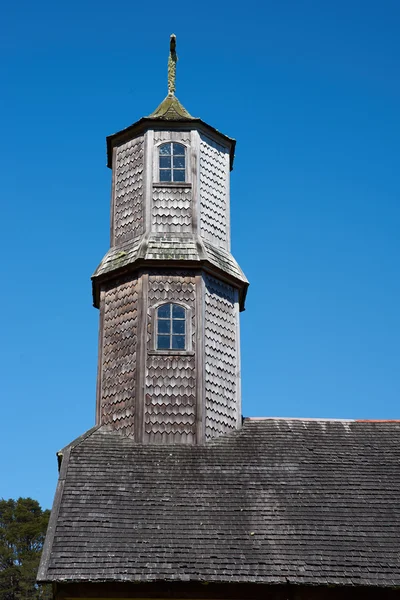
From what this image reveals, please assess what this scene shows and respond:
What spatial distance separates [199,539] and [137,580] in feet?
3.96

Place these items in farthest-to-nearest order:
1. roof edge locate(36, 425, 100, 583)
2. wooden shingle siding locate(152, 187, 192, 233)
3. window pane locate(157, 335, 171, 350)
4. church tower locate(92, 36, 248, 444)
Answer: wooden shingle siding locate(152, 187, 192, 233), window pane locate(157, 335, 171, 350), church tower locate(92, 36, 248, 444), roof edge locate(36, 425, 100, 583)

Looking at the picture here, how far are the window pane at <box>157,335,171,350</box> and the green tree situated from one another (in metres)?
23.1

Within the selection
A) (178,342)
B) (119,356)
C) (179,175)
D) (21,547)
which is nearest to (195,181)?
(179,175)

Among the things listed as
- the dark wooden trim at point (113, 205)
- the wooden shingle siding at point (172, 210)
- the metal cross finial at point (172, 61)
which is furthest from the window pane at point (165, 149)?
the metal cross finial at point (172, 61)

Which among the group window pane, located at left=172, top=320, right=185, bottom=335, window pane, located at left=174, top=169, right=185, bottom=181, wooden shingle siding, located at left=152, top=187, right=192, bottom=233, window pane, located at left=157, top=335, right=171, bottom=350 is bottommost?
window pane, located at left=157, top=335, right=171, bottom=350

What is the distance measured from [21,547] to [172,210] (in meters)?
27.2

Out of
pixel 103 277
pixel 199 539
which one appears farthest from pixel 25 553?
Answer: pixel 199 539

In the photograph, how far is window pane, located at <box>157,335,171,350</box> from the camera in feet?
48.9

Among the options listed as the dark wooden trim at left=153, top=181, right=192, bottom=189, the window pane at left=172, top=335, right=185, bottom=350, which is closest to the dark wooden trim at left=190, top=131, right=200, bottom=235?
the dark wooden trim at left=153, top=181, right=192, bottom=189

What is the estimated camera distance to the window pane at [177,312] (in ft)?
49.8

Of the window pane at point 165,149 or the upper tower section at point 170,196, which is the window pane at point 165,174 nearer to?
the upper tower section at point 170,196

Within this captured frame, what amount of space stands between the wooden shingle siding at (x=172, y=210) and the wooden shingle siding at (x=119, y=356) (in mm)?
1386

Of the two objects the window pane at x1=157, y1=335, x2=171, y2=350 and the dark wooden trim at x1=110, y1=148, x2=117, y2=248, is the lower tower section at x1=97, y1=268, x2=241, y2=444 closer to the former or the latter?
the window pane at x1=157, y1=335, x2=171, y2=350

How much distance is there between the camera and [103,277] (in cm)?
1598
